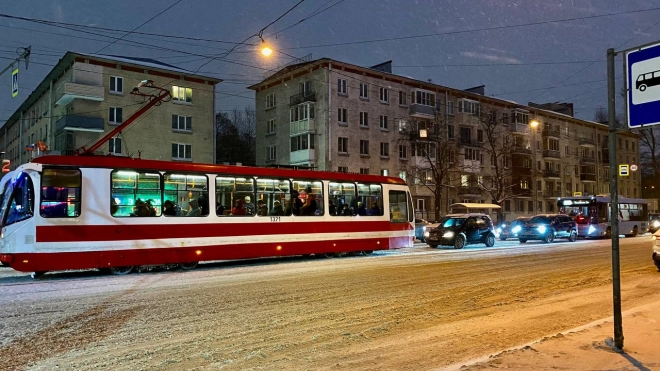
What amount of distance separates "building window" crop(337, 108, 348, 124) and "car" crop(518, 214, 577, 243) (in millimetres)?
20109

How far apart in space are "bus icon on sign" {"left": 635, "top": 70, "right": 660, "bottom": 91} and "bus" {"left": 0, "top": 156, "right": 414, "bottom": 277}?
1325 cm

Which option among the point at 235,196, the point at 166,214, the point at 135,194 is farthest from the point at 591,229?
the point at 135,194

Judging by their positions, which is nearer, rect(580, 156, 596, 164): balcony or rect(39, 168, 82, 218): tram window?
rect(39, 168, 82, 218): tram window

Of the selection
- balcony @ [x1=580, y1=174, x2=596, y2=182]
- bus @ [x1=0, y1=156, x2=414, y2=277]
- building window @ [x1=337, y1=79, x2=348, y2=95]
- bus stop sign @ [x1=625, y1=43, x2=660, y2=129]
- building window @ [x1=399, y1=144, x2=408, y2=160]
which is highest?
building window @ [x1=337, y1=79, x2=348, y2=95]

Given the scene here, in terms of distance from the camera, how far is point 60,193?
46.1 ft

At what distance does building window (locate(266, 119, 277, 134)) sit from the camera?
52006 millimetres

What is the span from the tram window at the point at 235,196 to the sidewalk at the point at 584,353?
1206cm

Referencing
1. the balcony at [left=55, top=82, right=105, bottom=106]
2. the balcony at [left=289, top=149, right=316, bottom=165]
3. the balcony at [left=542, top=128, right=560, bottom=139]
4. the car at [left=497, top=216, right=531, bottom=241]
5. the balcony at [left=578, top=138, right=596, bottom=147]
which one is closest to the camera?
the car at [left=497, top=216, right=531, bottom=241]

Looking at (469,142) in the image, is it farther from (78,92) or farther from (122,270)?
(122,270)

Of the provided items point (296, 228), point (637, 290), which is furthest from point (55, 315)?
point (637, 290)

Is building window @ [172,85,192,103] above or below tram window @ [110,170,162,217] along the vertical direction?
above

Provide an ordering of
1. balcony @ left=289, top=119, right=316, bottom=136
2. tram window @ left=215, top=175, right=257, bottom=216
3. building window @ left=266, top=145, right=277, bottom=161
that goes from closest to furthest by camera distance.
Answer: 1. tram window @ left=215, top=175, right=257, bottom=216
2. balcony @ left=289, top=119, right=316, bottom=136
3. building window @ left=266, top=145, right=277, bottom=161

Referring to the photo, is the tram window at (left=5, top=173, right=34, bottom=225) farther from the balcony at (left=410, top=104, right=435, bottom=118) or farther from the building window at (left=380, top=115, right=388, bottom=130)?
the balcony at (left=410, top=104, right=435, bottom=118)

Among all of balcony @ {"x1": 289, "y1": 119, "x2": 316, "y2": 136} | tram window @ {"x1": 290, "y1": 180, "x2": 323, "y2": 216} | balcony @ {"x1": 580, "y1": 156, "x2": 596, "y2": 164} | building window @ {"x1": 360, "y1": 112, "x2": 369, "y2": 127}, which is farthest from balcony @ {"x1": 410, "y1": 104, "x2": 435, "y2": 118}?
balcony @ {"x1": 580, "y1": 156, "x2": 596, "y2": 164}
